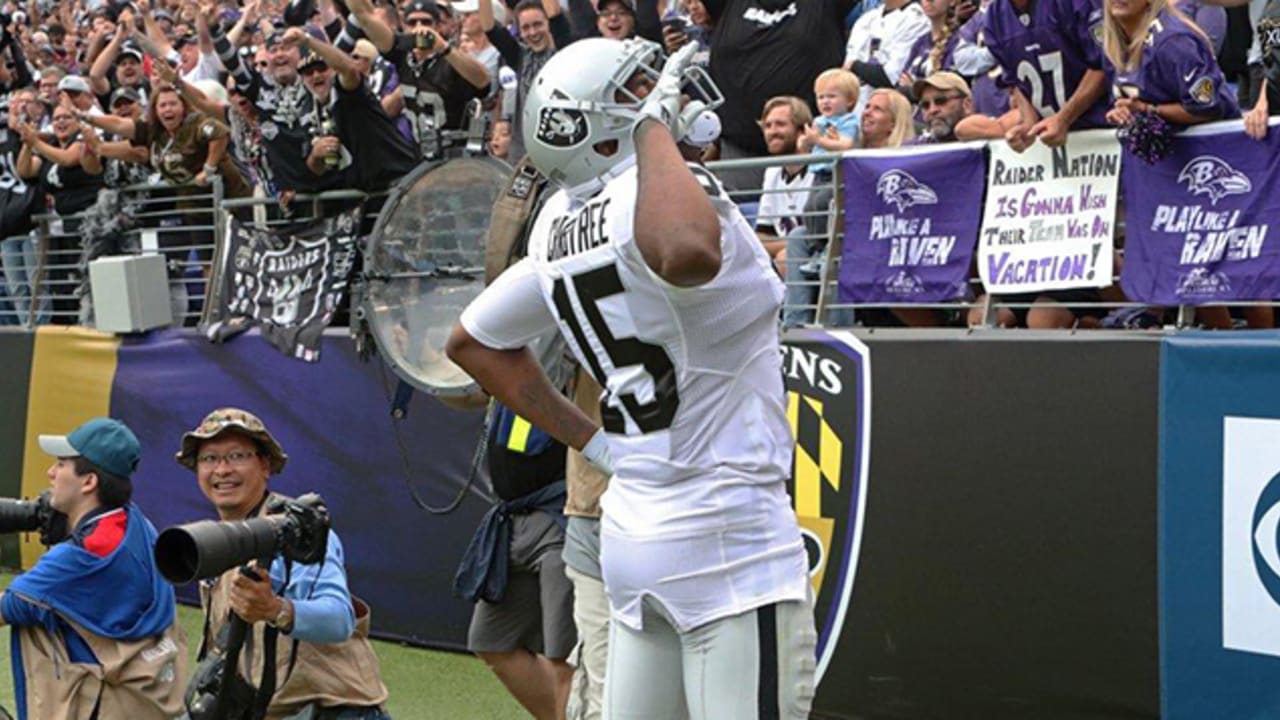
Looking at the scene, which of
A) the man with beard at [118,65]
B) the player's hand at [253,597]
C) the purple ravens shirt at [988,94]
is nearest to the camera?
the player's hand at [253,597]

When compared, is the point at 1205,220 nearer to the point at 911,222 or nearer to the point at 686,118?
the point at 911,222

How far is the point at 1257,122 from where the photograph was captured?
22.2ft

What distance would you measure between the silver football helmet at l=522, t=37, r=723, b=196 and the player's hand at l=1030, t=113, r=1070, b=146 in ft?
10.8

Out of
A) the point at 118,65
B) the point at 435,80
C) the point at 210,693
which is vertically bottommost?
the point at 210,693

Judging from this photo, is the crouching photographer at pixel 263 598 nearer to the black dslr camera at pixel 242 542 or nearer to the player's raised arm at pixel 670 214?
the black dslr camera at pixel 242 542

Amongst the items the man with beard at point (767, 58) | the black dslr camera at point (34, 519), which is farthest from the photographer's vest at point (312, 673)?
A: the man with beard at point (767, 58)

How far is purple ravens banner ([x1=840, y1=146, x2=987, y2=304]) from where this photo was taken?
7.82 m

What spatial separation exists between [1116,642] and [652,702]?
3350 millimetres

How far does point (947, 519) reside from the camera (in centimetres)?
770

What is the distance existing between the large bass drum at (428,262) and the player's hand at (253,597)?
11.2 feet

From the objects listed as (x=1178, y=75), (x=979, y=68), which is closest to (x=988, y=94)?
(x=979, y=68)

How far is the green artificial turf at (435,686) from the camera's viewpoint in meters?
8.81

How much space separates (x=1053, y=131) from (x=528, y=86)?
319cm

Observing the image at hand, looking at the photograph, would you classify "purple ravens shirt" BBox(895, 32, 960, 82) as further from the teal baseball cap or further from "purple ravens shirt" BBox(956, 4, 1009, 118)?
the teal baseball cap
